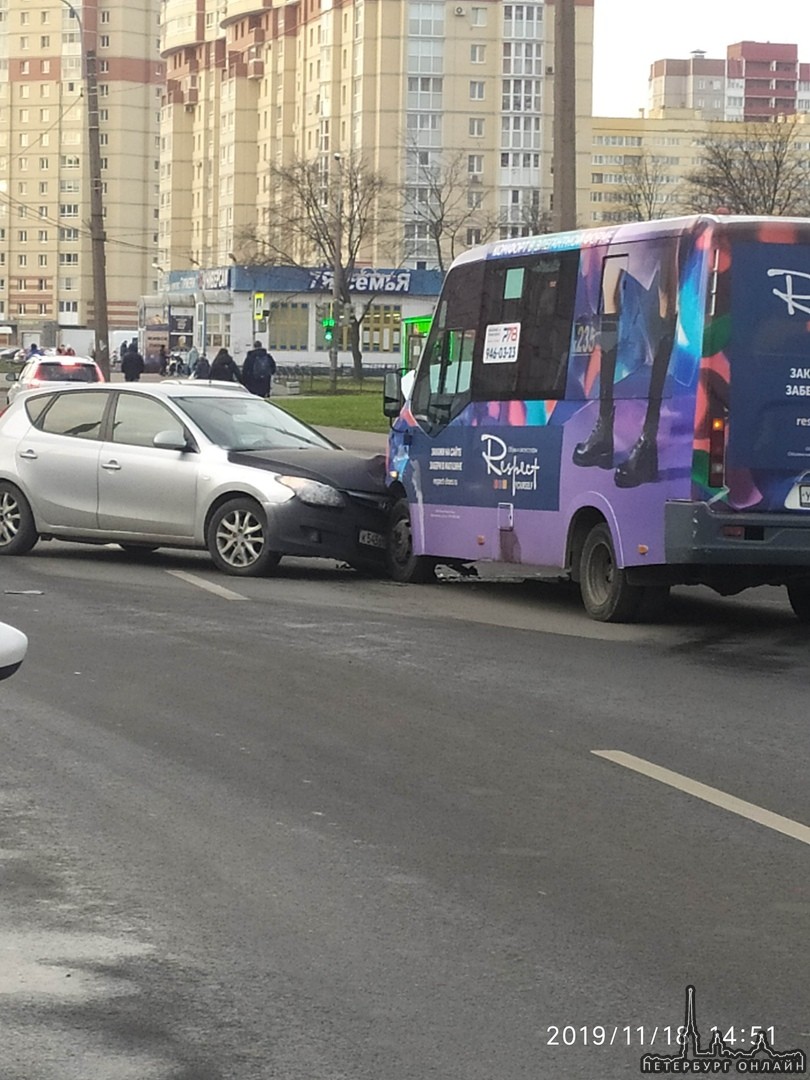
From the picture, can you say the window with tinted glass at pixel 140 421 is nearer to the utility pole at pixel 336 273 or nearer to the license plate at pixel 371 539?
the license plate at pixel 371 539

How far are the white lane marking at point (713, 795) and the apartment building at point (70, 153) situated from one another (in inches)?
6344

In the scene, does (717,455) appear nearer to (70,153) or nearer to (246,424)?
(246,424)

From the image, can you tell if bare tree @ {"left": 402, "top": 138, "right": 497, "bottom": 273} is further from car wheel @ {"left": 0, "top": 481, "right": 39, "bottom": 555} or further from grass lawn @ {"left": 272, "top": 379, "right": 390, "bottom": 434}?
car wheel @ {"left": 0, "top": 481, "right": 39, "bottom": 555}

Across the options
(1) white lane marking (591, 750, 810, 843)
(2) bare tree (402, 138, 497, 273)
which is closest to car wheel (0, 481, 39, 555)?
(1) white lane marking (591, 750, 810, 843)

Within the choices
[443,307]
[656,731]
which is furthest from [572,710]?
[443,307]

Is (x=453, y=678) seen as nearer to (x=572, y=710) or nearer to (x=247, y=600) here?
(x=572, y=710)

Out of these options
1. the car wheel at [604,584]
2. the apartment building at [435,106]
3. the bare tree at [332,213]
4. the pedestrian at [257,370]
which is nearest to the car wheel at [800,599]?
the car wheel at [604,584]

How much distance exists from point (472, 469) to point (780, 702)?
16.5 feet

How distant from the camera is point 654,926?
18.5 feet

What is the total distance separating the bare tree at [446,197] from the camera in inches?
4665

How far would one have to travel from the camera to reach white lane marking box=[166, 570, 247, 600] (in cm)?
1438

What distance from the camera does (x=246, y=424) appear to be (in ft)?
55.4

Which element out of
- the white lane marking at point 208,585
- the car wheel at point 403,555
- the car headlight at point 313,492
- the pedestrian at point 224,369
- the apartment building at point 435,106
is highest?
the apartment building at point 435,106

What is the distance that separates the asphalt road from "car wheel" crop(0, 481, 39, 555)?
16.0ft
